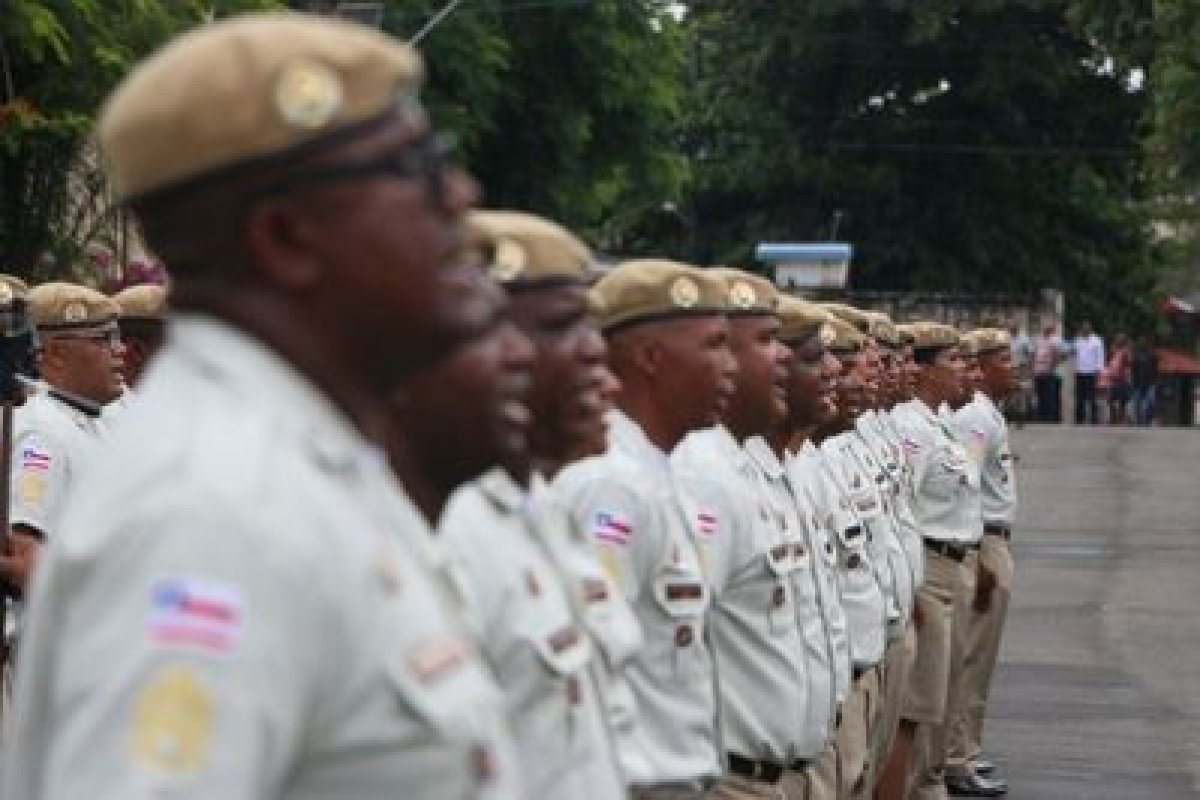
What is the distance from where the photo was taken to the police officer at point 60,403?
780 cm

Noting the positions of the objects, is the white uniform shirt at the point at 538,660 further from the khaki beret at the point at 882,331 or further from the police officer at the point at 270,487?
the khaki beret at the point at 882,331

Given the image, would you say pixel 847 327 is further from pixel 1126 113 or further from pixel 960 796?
pixel 1126 113

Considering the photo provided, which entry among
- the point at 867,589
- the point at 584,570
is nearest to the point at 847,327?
the point at 867,589

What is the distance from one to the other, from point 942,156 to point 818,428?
44368mm

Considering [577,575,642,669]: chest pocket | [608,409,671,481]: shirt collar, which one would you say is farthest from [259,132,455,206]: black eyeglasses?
[608,409,671,481]: shirt collar

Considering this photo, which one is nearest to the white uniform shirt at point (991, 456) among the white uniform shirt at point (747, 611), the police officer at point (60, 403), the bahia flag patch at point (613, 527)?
the police officer at point (60, 403)

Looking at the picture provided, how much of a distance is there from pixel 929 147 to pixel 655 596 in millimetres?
48495

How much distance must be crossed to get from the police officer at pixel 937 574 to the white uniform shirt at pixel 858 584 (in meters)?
2.56

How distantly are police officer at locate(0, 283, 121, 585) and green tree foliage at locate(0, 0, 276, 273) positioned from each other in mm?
8030

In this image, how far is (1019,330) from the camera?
159 ft

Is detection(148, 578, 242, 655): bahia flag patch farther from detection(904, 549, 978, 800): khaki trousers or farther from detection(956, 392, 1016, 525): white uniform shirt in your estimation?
detection(956, 392, 1016, 525): white uniform shirt

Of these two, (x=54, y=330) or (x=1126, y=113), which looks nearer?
(x=54, y=330)

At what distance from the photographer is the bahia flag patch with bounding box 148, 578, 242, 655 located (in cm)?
254

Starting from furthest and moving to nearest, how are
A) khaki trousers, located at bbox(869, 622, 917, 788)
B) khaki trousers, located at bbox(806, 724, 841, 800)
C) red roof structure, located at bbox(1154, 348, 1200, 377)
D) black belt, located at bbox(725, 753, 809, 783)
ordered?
red roof structure, located at bbox(1154, 348, 1200, 377), khaki trousers, located at bbox(869, 622, 917, 788), khaki trousers, located at bbox(806, 724, 841, 800), black belt, located at bbox(725, 753, 809, 783)
